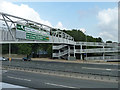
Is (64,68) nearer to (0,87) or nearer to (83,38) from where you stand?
(0,87)

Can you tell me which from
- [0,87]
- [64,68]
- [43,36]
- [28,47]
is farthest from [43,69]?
[28,47]

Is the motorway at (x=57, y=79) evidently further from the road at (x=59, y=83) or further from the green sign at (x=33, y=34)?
the green sign at (x=33, y=34)

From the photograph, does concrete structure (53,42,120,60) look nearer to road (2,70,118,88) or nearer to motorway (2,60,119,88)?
motorway (2,60,119,88)

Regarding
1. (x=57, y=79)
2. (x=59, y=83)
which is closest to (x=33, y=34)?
(x=57, y=79)

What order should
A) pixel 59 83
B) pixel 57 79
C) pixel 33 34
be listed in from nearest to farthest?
pixel 59 83 → pixel 57 79 → pixel 33 34

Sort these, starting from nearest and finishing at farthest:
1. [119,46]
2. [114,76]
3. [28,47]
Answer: [114,76] < [119,46] < [28,47]

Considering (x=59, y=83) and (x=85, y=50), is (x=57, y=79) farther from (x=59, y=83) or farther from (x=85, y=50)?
(x=85, y=50)

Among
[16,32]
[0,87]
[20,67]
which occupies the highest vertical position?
[16,32]

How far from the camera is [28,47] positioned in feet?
198

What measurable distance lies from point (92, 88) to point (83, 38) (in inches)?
2293

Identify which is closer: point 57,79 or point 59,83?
point 59,83

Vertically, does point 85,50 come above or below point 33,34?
below

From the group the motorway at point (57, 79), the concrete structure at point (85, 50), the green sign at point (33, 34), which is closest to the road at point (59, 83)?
the motorway at point (57, 79)

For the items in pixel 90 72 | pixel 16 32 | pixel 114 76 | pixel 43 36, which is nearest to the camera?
pixel 114 76
